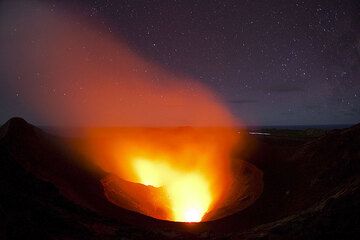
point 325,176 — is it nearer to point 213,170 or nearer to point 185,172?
point 213,170

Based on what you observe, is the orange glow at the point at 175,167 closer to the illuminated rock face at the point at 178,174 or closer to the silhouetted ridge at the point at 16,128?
the illuminated rock face at the point at 178,174

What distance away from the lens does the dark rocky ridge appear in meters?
21.7

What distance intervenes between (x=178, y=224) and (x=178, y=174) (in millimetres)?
20017

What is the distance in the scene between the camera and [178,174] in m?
50.4

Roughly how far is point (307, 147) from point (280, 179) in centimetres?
730

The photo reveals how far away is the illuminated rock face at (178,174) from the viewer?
38519 millimetres

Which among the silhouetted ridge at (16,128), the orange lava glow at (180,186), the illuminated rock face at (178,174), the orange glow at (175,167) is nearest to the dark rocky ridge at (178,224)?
the silhouetted ridge at (16,128)

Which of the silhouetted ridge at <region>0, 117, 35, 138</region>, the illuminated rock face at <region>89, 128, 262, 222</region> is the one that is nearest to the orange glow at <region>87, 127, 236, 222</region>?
the illuminated rock face at <region>89, 128, 262, 222</region>

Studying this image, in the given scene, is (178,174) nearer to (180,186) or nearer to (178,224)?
(180,186)

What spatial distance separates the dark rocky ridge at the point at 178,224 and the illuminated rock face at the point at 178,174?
2.52m

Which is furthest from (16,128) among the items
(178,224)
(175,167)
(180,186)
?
(180,186)

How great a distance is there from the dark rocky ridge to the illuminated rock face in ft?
8.27

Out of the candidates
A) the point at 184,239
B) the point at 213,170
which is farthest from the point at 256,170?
the point at 184,239

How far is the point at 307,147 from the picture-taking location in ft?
138
